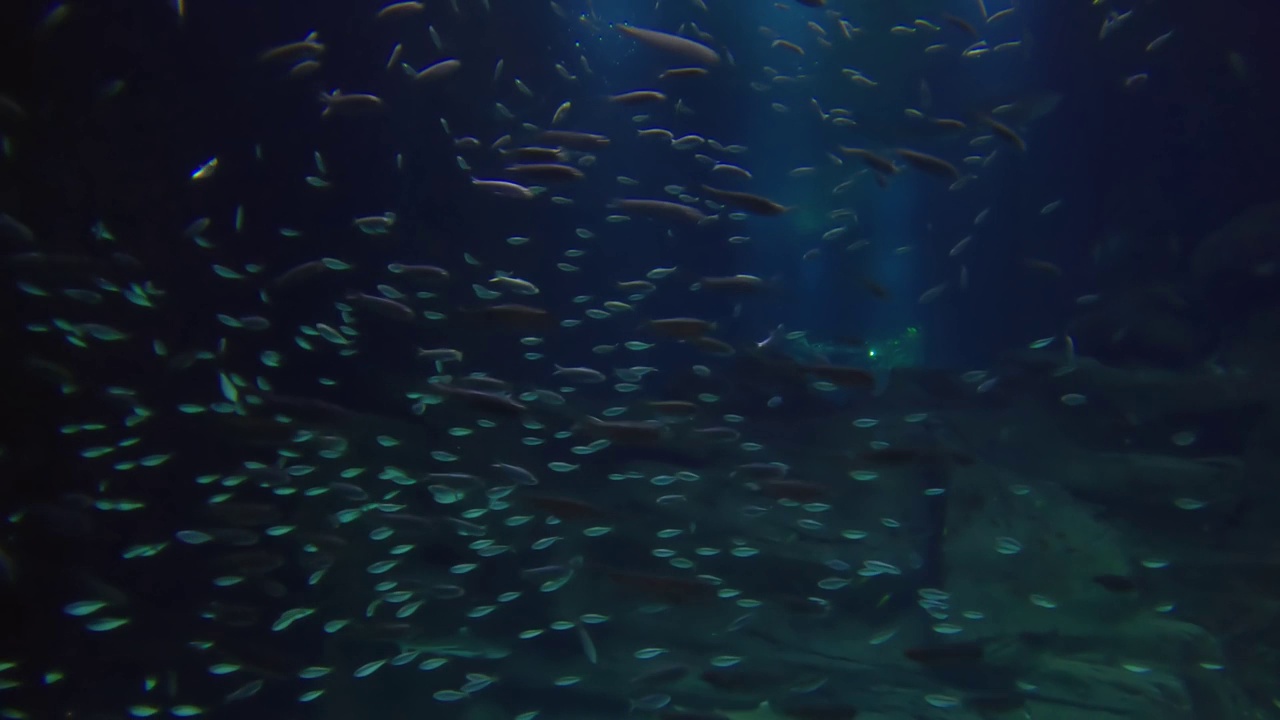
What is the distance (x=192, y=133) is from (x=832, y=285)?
335 inches

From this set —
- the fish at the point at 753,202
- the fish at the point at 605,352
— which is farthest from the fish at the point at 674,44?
the fish at the point at 753,202

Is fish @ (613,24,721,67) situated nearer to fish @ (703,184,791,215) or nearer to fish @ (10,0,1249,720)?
fish @ (10,0,1249,720)

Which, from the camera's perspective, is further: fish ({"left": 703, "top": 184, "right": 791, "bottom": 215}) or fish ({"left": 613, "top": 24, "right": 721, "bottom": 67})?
fish ({"left": 703, "top": 184, "right": 791, "bottom": 215})

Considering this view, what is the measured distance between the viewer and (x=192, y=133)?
8438 mm

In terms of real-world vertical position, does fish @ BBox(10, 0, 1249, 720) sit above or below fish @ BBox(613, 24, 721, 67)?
below

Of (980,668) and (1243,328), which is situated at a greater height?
(1243,328)

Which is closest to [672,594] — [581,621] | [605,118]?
[581,621]

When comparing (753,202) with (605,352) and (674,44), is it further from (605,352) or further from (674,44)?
(605,352)

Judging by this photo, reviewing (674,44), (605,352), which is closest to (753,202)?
(674,44)

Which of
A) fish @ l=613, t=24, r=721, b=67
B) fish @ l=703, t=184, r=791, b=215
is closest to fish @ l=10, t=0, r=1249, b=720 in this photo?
fish @ l=703, t=184, r=791, b=215

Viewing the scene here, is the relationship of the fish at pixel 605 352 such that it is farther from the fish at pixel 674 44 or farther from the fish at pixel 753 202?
the fish at pixel 674 44

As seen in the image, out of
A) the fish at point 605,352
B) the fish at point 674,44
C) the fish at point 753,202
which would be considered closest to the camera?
the fish at point 674,44

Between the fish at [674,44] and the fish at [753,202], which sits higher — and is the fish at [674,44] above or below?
above

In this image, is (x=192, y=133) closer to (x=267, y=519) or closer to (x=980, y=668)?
(x=267, y=519)
